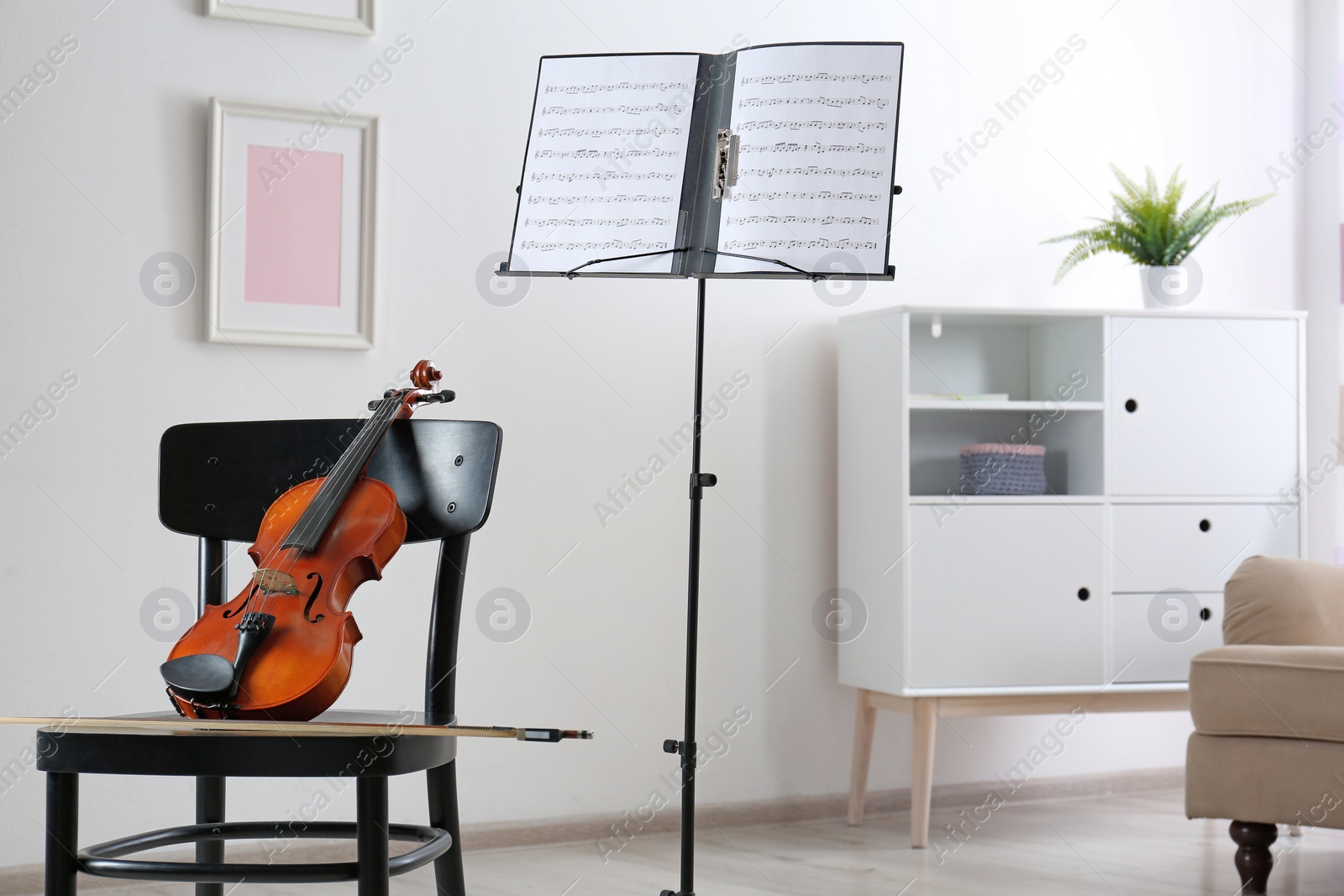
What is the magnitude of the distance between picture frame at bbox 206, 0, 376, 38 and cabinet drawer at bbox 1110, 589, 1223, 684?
85.1 inches

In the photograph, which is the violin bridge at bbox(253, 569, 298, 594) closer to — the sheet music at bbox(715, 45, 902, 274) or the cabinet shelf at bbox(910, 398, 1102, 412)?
the sheet music at bbox(715, 45, 902, 274)

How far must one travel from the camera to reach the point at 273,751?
4.68ft

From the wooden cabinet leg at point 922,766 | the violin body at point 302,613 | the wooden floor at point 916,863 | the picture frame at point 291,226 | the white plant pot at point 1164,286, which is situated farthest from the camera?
the white plant pot at point 1164,286

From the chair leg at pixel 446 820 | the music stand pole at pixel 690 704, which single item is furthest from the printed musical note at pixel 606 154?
the chair leg at pixel 446 820

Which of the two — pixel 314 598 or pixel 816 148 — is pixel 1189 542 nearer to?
pixel 816 148

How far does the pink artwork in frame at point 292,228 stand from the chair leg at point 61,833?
4.79 feet

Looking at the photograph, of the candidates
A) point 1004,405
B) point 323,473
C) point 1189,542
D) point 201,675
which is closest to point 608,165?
point 323,473

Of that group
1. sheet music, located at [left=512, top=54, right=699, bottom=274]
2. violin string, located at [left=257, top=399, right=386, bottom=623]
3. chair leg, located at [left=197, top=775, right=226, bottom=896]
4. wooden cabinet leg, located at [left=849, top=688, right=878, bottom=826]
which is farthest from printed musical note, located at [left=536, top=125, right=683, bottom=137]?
wooden cabinet leg, located at [left=849, top=688, right=878, bottom=826]

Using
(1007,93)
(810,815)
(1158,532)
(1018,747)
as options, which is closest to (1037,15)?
(1007,93)

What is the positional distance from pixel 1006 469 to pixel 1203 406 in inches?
20.1

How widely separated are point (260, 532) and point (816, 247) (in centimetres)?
88

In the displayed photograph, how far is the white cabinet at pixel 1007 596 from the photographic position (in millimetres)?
2943

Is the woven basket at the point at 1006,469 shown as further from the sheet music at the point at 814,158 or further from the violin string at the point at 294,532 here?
the violin string at the point at 294,532

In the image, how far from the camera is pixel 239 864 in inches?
56.4
